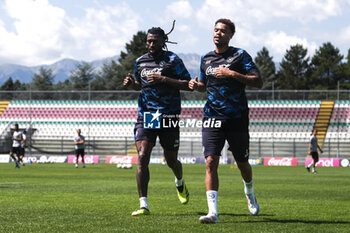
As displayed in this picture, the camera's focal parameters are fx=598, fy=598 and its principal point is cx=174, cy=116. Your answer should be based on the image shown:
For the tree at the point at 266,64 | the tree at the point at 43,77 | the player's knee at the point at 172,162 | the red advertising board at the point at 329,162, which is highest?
the tree at the point at 266,64

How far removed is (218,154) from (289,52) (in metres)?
107

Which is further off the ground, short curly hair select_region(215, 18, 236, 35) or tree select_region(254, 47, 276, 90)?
tree select_region(254, 47, 276, 90)

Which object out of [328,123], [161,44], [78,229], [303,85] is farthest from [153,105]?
[303,85]

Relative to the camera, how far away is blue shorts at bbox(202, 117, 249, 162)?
24.9 feet

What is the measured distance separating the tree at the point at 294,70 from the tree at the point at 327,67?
1.96 metres

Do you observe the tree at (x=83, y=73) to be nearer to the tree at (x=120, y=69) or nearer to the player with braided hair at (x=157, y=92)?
the tree at (x=120, y=69)

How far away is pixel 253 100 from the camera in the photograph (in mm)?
45031

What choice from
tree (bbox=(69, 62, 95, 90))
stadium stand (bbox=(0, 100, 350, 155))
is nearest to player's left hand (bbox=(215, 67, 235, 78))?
stadium stand (bbox=(0, 100, 350, 155))

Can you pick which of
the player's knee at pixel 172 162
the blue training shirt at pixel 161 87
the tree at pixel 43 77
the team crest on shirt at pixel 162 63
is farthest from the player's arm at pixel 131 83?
the tree at pixel 43 77

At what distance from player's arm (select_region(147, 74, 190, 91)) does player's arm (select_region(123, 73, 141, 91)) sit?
336 mm

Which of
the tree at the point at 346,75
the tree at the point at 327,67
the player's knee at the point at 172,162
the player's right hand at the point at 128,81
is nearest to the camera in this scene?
the player's right hand at the point at 128,81

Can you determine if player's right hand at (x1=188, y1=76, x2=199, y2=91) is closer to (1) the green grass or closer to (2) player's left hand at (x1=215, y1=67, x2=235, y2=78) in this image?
(2) player's left hand at (x1=215, y1=67, x2=235, y2=78)

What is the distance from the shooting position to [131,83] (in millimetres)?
8875

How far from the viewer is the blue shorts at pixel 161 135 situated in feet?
28.3
